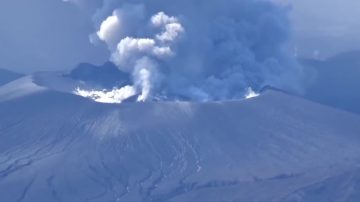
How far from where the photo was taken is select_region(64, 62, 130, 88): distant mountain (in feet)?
260

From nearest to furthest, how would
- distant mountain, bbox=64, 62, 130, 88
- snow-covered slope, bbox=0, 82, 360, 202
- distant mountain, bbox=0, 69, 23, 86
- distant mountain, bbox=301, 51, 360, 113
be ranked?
snow-covered slope, bbox=0, 82, 360, 202 < distant mountain, bbox=301, 51, 360, 113 < distant mountain, bbox=64, 62, 130, 88 < distant mountain, bbox=0, 69, 23, 86

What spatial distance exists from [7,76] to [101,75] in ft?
30.3

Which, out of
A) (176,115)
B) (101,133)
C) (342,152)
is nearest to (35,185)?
(101,133)

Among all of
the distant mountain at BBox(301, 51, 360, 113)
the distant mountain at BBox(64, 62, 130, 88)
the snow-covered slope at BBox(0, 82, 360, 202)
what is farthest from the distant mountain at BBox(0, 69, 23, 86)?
the distant mountain at BBox(301, 51, 360, 113)

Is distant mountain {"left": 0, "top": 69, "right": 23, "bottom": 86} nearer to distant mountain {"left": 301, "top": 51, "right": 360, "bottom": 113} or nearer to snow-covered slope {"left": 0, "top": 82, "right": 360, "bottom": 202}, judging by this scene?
snow-covered slope {"left": 0, "top": 82, "right": 360, "bottom": 202}

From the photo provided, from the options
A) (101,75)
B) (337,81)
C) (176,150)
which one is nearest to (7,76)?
(101,75)

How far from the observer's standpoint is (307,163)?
2370 inches

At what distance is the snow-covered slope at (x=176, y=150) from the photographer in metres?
56.1

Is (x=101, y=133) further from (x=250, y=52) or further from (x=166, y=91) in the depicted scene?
(x=250, y=52)

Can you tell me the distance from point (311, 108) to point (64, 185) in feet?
64.3

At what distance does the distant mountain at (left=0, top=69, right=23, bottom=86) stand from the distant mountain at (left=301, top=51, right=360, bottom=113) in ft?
74.5

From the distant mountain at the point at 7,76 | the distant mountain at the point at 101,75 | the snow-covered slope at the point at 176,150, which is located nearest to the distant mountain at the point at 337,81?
the snow-covered slope at the point at 176,150

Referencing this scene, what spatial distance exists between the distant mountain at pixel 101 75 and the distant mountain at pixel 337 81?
1377 cm

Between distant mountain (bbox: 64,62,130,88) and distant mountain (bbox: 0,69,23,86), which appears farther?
distant mountain (bbox: 0,69,23,86)
